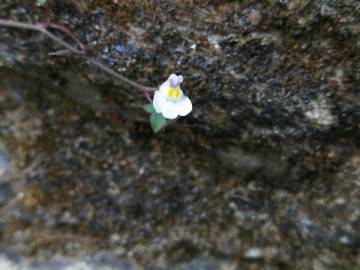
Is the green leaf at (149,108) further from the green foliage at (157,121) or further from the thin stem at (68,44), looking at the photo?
the thin stem at (68,44)

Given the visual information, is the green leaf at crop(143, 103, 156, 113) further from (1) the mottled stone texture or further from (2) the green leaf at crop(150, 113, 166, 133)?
(1) the mottled stone texture

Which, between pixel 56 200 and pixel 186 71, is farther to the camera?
pixel 56 200

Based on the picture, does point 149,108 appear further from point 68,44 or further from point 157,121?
Answer: point 68,44

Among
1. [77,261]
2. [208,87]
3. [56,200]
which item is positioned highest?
[208,87]

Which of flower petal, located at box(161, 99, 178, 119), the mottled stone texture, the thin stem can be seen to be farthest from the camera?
the thin stem

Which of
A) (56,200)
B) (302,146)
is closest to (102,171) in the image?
(56,200)

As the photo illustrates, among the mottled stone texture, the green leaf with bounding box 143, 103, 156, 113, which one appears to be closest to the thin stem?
the mottled stone texture

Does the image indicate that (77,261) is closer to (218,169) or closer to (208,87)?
(218,169)
